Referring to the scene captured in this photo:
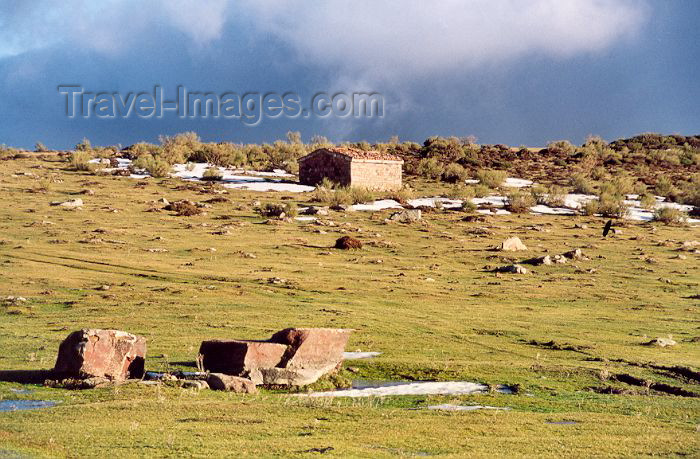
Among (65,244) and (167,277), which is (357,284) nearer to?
(167,277)

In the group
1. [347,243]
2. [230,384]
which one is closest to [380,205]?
[347,243]

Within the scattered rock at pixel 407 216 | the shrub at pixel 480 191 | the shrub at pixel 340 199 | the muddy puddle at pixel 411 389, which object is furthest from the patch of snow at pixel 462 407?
the shrub at pixel 480 191

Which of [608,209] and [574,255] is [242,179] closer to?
[608,209]

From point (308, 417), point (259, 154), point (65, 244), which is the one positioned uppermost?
point (259, 154)

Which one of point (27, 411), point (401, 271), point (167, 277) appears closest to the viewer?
point (27, 411)

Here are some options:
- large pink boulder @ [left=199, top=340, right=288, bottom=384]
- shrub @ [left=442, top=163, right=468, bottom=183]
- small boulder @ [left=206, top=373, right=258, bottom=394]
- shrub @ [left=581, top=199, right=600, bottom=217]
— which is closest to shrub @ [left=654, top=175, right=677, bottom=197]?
shrub @ [left=581, top=199, right=600, bottom=217]

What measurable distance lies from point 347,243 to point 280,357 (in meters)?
19.8

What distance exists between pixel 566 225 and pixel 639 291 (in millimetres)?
17282

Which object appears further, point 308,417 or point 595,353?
point 595,353

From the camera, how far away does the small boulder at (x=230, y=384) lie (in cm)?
1553

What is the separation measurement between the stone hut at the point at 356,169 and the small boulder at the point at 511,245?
18.1 meters

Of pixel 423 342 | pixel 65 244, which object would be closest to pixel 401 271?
pixel 423 342

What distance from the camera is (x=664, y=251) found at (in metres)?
39.2

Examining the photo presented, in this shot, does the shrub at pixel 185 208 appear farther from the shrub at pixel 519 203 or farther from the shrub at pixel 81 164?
the shrub at pixel 519 203
